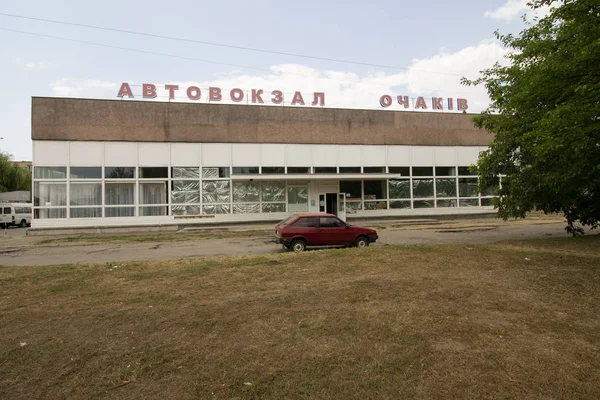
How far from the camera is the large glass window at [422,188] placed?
2863 centimetres

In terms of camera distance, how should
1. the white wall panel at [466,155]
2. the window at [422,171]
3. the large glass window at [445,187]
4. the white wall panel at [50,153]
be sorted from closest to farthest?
the white wall panel at [50,153] < the window at [422,171] < the large glass window at [445,187] < the white wall panel at [466,155]

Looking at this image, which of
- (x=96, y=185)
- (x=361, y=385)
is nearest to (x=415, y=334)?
(x=361, y=385)

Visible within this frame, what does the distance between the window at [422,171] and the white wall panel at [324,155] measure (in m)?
6.48

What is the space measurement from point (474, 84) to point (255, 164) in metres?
15.3

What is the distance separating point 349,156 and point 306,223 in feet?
47.3

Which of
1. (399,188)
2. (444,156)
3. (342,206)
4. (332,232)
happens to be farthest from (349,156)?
(332,232)

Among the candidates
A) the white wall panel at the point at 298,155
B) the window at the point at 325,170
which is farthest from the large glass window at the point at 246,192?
the window at the point at 325,170

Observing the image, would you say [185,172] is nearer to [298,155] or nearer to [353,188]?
[298,155]

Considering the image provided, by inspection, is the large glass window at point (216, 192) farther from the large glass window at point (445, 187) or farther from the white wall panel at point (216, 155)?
the large glass window at point (445, 187)

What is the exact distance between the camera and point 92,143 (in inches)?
951

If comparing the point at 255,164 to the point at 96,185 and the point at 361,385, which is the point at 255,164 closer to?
the point at 96,185

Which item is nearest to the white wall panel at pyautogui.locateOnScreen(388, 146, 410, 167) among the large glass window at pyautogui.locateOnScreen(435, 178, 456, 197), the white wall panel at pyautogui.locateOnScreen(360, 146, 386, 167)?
the white wall panel at pyautogui.locateOnScreen(360, 146, 386, 167)

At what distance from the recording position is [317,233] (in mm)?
14000

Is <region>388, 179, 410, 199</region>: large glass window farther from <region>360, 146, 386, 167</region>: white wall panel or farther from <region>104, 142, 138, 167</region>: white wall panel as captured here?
<region>104, 142, 138, 167</region>: white wall panel
